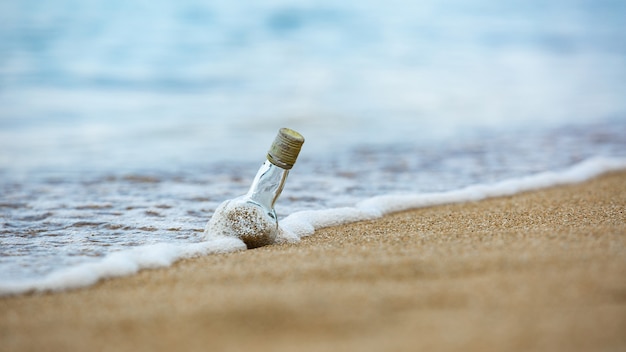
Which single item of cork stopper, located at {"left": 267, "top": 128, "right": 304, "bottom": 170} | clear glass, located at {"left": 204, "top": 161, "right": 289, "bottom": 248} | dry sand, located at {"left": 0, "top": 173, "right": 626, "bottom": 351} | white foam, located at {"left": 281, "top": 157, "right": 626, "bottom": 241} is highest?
cork stopper, located at {"left": 267, "top": 128, "right": 304, "bottom": 170}

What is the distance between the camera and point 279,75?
1159cm

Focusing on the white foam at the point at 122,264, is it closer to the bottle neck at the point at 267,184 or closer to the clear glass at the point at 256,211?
the clear glass at the point at 256,211

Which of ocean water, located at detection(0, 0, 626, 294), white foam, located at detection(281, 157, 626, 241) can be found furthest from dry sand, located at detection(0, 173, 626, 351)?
white foam, located at detection(281, 157, 626, 241)

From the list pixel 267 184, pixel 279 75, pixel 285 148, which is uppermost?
pixel 279 75

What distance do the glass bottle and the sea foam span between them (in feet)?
0.17

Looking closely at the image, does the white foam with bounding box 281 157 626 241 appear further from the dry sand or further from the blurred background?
the blurred background

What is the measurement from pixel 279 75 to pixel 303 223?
27.5 ft

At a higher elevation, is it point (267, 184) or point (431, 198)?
point (267, 184)

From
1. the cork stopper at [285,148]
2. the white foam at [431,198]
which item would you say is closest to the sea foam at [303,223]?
the white foam at [431,198]

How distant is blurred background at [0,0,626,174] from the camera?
7289 millimetres

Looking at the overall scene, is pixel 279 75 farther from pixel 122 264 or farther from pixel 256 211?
pixel 122 264

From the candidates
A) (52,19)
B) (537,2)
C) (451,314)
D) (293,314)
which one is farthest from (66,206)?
(537,2)

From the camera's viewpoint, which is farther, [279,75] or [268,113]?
[279,75]

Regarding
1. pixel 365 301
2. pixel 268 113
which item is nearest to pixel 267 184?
pixel 365 301
